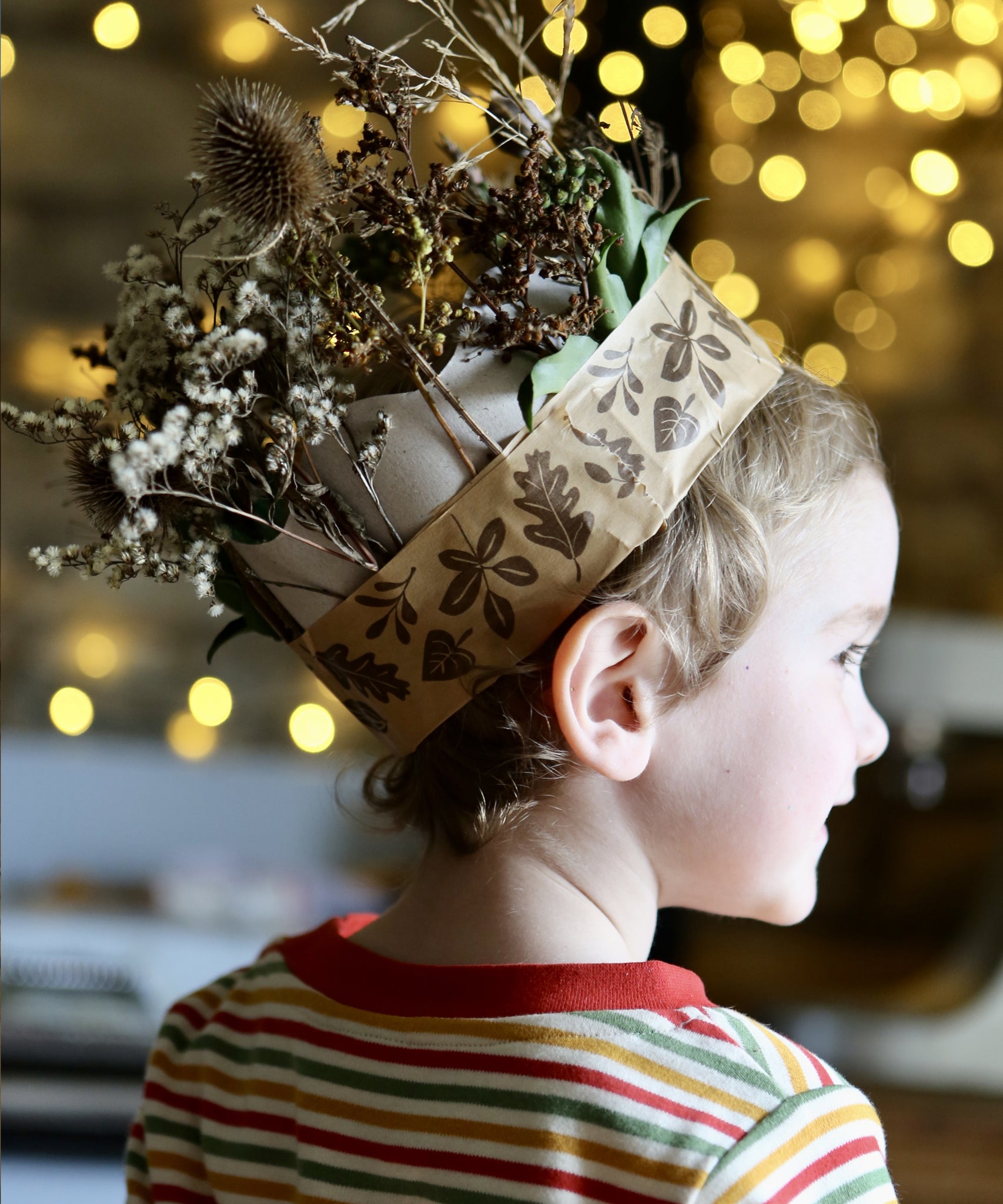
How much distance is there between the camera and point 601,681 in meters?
0.66

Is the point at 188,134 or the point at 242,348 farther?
the point at 188,134

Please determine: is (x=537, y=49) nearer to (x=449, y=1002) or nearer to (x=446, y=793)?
(x=446, y=793)

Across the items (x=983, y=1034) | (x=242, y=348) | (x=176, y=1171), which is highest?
(x=242, y=348)

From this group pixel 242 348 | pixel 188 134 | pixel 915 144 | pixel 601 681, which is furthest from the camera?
pixel 915 144

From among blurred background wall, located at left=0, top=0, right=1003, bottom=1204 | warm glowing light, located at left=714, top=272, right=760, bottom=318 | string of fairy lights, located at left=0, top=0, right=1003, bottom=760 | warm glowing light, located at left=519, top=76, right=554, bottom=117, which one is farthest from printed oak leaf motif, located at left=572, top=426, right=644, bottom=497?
warm glowing light, located at left=714, top=272, right=760, bottom=318

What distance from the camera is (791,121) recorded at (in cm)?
199

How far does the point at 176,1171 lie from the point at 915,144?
1970 millimetres

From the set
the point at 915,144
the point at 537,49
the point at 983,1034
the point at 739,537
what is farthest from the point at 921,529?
the point at 739,537

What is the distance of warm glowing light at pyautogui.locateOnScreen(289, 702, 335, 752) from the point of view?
5.76ft

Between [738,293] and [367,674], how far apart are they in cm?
147

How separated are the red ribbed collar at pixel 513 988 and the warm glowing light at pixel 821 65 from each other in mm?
1772

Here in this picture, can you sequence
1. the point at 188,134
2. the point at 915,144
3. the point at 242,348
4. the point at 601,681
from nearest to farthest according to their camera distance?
the point at 242,348, the point at 601,681, the point at 188,134, the point at 915,144

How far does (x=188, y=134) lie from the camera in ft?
5.16

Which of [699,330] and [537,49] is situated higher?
[537,49]
